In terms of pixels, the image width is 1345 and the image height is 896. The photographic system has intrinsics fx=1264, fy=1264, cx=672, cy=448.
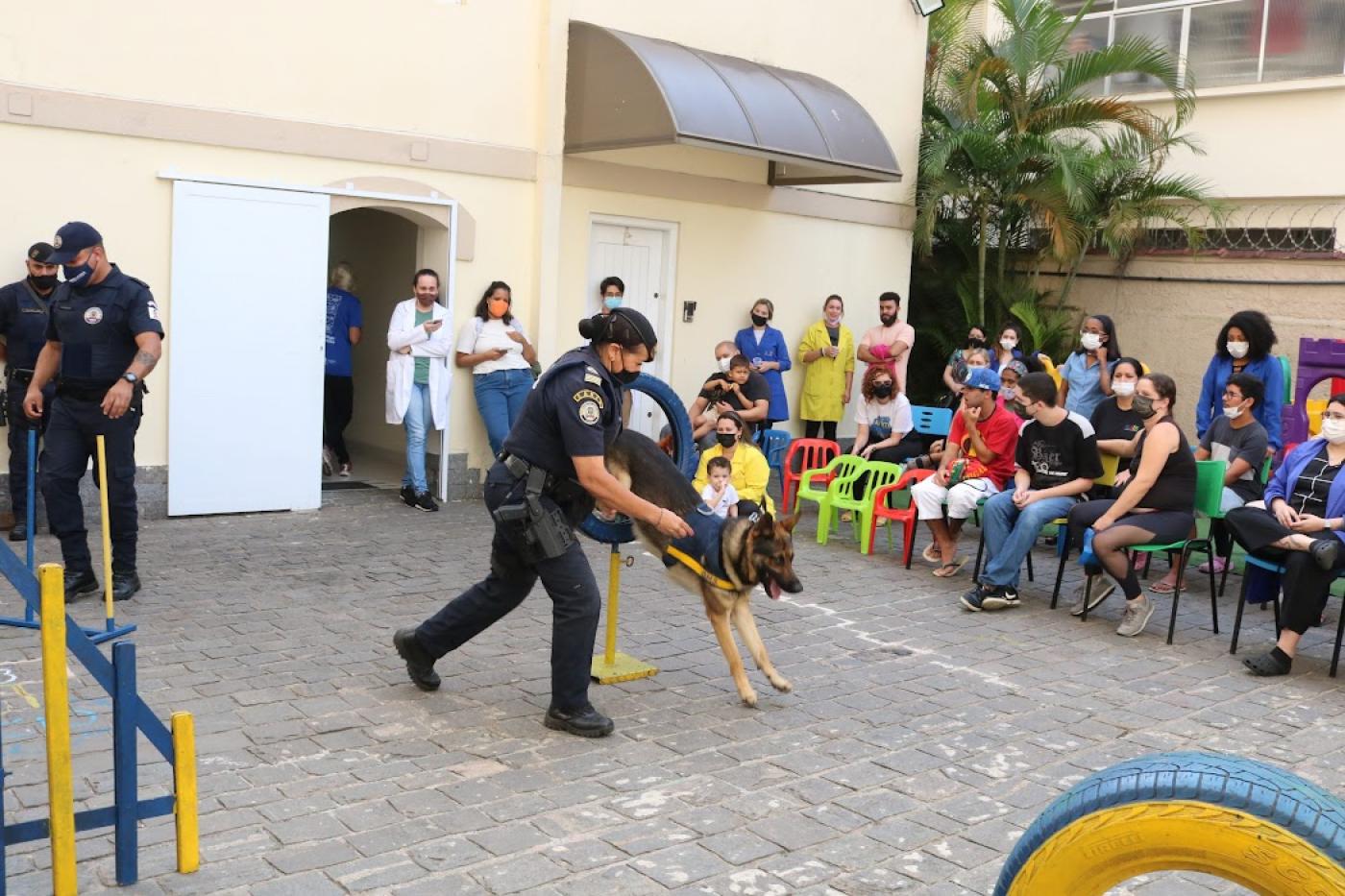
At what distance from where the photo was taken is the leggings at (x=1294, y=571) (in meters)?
6.84

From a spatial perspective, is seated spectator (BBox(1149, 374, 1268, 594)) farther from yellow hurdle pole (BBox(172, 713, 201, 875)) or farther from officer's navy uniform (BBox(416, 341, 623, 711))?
yellow hurdle pole (BBox(172, 713, 201, 875))

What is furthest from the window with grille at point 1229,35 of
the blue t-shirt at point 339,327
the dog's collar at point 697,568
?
the dog's collar at point 697,568

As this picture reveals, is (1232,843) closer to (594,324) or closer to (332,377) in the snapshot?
(594,324)

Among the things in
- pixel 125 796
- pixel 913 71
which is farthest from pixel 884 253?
pixel 125 796

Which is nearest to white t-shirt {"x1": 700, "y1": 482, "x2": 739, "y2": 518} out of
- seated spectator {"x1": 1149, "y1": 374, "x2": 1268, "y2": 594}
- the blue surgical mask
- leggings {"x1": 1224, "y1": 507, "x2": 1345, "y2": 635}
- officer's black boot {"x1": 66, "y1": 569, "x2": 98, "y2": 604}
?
seated spectator {"x1": 1149, "y1": 374, "x2": 1268, "y2": 594}

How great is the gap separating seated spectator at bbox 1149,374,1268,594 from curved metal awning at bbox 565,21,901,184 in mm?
4488

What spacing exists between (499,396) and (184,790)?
7.18m

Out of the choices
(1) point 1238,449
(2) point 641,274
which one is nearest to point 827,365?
(2) point 641,274

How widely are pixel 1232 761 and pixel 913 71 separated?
40.5 ft

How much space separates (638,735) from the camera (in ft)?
17.9

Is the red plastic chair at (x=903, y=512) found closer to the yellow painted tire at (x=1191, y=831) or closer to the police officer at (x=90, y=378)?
the police officer at (x=90, y=378)

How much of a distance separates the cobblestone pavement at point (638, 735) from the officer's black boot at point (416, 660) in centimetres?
11

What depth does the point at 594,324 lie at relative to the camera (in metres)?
5.33

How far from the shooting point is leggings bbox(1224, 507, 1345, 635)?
6840 millimetres
